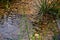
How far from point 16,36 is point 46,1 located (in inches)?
30.5

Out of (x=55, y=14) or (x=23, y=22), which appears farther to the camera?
(x=55, y=14)

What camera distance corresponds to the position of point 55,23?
2746mm

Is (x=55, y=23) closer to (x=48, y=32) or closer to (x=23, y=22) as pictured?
(x=48, y=32)

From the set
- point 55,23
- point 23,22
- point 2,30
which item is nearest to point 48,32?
point 55,23

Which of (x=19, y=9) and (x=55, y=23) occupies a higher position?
(x=19, y=9)

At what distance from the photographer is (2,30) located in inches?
106

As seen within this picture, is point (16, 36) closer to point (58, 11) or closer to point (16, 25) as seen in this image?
point (16, 25)

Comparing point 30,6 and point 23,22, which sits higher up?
point 30,6

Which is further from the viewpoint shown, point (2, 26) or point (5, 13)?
point (5, 13)

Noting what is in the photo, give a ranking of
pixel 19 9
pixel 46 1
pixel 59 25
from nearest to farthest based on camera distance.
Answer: pixel 59 25
pixel 46 1
pixel 19 9

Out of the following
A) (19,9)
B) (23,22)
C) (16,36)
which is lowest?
(16,36)

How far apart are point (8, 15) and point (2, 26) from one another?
0.93ft

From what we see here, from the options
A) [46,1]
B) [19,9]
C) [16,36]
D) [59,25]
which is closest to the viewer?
[16,36]

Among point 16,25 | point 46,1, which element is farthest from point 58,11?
point 16,25
